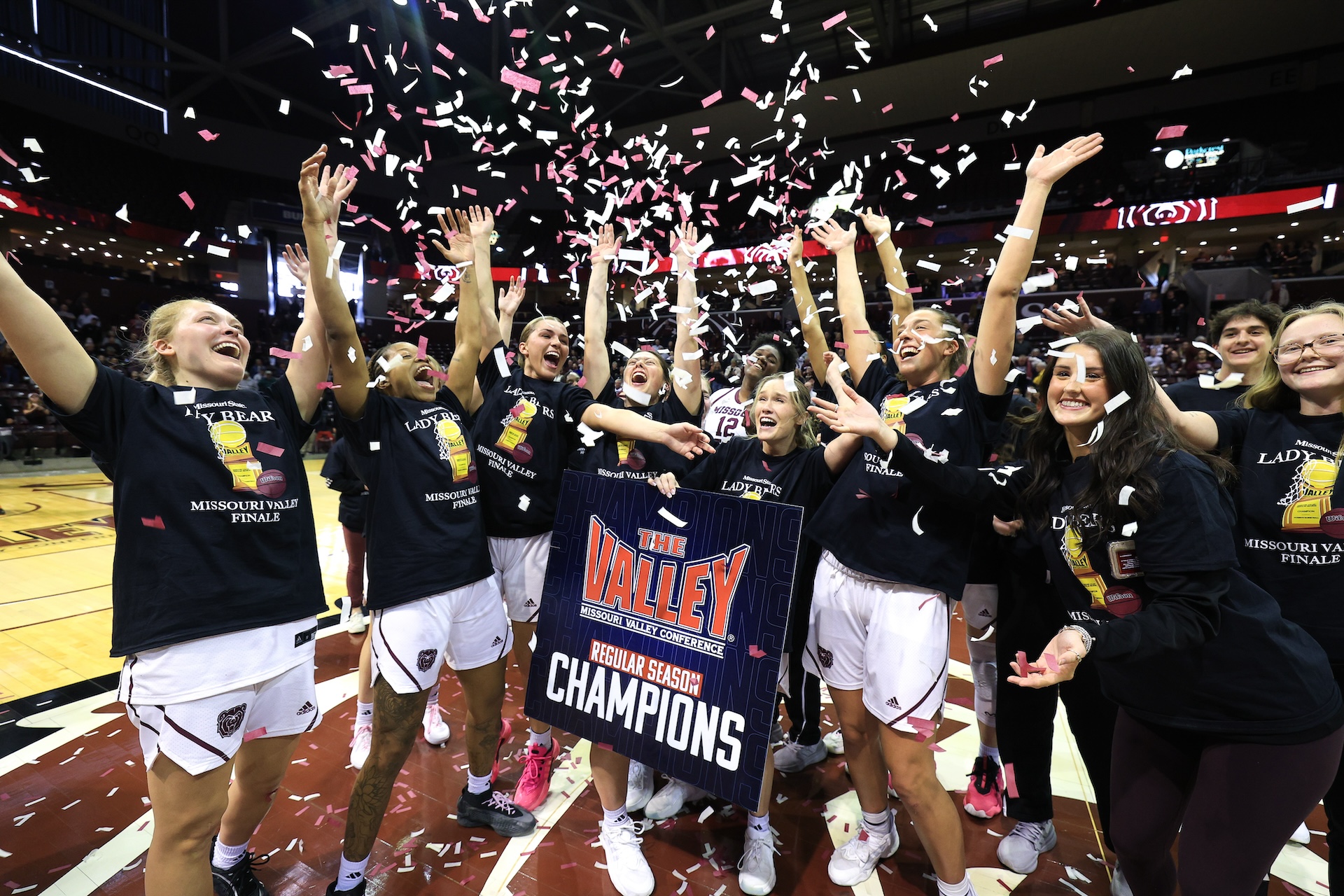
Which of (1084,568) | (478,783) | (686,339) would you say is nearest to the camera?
(1084,568)

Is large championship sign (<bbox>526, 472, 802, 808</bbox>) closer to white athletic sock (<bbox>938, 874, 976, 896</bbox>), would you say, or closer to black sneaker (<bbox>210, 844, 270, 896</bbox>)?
white athletic sock (<bbox>938, 874, 976, 896</bbox>)

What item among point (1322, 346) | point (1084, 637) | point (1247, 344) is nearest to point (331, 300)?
point (1084, 637)

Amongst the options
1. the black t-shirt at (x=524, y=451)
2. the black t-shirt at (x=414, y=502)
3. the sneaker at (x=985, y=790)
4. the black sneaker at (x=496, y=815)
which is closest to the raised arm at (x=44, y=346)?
the black t-shirt at (x=414, y=502)

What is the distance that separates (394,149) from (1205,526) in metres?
21.2

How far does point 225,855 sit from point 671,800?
1545 millimetres

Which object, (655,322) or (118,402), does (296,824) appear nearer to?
(118,402)

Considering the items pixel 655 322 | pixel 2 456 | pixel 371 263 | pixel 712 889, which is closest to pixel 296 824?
pixel 712 889

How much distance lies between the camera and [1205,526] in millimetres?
1444

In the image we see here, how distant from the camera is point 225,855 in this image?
2.06m

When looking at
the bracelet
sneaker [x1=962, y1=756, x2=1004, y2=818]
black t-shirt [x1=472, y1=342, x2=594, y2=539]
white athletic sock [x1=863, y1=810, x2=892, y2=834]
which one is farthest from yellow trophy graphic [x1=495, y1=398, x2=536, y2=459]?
sneaker [x1=962, y1=756, x2=1004, y2=818]

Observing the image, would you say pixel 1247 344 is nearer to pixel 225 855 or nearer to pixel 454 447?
pixel 454 447

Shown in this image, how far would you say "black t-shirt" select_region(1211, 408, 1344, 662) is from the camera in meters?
1.79

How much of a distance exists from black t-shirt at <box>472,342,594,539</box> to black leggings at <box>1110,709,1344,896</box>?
219 centimetres

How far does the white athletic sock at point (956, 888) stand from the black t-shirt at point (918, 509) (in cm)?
87
